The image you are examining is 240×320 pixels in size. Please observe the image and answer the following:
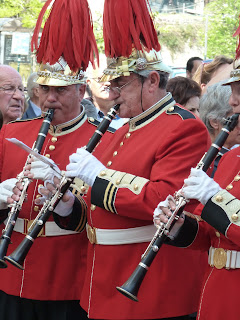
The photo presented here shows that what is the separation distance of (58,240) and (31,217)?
9.3 inches

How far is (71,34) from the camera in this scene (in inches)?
190

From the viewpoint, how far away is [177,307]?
12.8 ft

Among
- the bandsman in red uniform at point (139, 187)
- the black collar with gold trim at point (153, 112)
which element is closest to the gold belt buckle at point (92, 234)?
the bandsman in red uniform at point (139, 187)

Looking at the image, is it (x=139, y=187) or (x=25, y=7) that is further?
(x=25, y=7)

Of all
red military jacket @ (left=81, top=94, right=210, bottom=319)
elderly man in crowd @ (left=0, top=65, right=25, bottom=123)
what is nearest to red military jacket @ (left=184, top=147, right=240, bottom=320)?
red military jacket @ (left=81, top=94, right=210, bottom=319)

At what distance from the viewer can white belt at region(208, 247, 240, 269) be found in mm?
3496

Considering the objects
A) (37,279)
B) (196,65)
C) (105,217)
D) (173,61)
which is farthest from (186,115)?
(173,61)

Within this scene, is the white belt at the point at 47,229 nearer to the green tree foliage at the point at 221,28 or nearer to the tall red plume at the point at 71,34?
the tall red plume at the point at 71,34

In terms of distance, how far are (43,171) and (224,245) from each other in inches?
49.1

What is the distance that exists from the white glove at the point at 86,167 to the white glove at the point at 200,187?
0.69 meters

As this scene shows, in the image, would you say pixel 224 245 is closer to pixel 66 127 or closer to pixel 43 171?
pixel 43 171

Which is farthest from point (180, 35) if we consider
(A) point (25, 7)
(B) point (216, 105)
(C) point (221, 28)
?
(B) point (216, 105)

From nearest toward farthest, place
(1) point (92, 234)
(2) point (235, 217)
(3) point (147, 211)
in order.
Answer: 1. (2) point (235, 217)
2. (3) point (147, 211)
3. (1) point (92, 234)

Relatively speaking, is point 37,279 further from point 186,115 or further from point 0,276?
point 186,115
